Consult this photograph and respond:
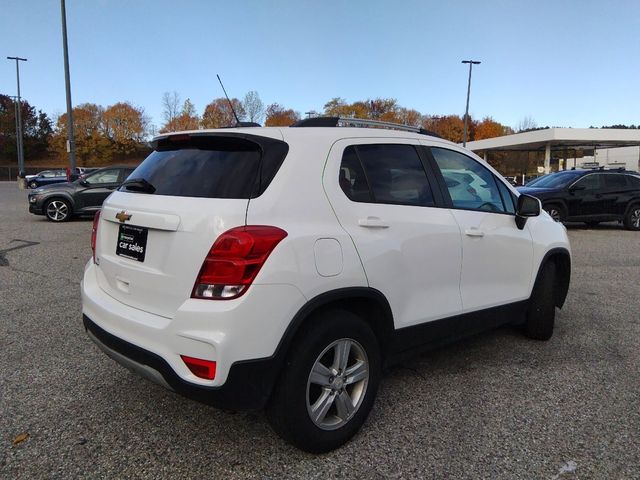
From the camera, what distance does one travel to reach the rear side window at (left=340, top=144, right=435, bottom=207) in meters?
2.93

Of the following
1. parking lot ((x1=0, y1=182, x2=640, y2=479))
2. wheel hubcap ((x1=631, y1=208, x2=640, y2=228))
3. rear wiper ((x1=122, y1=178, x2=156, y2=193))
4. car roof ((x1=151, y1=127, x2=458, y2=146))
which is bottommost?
parking lot ((x1=0, y1=182, x2=640, y2=479))

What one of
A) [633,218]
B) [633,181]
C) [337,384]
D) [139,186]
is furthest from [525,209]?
[633,181]

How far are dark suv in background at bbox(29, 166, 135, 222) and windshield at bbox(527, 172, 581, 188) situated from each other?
11.1 meters

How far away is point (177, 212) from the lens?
2.56 meters

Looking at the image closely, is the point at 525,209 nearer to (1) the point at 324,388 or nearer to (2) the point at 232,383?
(1) the point at 324,388

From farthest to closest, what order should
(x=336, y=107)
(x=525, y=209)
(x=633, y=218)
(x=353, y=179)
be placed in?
(x=336, y=107) → (x=633, y=218) → (x=525, y=209) → (x=353, y=179)

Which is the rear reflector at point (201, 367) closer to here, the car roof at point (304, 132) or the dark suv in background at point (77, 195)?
the car roof at point (304, 132)

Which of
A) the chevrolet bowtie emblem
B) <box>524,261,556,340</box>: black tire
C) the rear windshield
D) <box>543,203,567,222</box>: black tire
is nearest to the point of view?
the rear windshield

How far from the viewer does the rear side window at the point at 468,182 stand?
3.60 meters

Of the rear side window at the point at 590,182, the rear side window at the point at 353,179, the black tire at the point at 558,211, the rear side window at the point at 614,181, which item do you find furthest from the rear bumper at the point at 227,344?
the rear side window at the point at 614,181

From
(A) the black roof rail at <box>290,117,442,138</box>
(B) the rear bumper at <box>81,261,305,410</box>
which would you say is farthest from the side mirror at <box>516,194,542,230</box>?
(B) the rear bumper at <box>81,261,305,410</box>

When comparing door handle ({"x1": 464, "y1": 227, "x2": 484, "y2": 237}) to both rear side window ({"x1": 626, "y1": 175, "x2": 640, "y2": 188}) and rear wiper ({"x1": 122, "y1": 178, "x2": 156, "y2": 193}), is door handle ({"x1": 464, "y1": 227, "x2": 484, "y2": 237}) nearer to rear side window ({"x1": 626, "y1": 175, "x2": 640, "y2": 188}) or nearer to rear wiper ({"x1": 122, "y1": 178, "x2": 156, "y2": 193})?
rear wiper ({"x1": 122, "y1": 178, "x2": 156, "y2": 193})

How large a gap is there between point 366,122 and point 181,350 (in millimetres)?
1906

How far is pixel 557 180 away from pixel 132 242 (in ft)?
43.3
